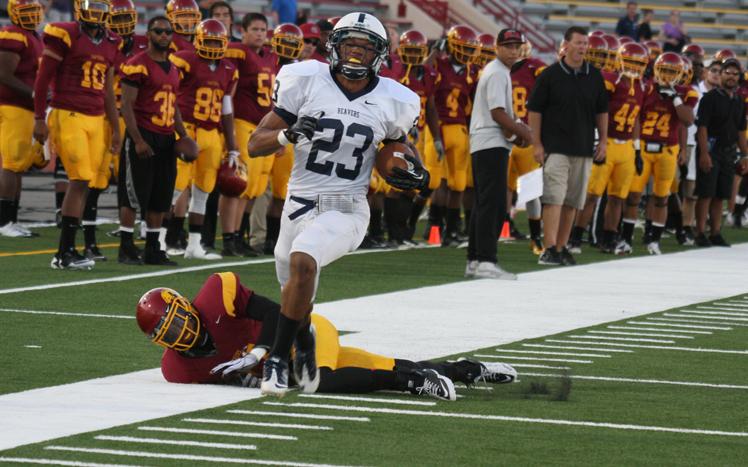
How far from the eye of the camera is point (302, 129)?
619cm

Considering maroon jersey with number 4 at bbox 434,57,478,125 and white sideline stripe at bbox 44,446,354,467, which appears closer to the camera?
white sideline stripe at bbox 44,446,354,467

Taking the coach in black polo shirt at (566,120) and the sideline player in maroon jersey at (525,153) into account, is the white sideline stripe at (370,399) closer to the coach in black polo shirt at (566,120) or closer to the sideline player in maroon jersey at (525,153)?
the coach in black polo shirt at (566,120)

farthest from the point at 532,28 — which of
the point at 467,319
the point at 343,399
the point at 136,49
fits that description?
the point at 343,399

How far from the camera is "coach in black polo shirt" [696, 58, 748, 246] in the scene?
47.9ft

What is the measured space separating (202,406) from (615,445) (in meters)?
1.61

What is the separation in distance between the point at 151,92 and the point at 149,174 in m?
0.60

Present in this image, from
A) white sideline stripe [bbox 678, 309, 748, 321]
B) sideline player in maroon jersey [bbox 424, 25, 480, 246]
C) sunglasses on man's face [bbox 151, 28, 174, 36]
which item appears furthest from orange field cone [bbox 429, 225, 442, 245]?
white sideline stripe [bbox 678, 309, 748, 321]

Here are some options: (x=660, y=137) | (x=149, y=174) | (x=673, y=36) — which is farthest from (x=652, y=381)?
(x=673, y=36)

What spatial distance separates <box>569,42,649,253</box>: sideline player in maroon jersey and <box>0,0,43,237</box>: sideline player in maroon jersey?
4983 millimetres

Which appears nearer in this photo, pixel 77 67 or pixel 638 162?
pixel 77 67

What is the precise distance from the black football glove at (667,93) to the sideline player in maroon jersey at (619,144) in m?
0.20

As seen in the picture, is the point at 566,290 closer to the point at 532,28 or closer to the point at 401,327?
the point at 401,327

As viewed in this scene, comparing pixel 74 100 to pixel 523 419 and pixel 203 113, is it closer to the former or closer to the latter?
pixel 203 113

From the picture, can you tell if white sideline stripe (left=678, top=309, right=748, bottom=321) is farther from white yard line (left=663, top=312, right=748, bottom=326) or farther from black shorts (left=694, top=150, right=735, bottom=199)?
black shorts (left=694, top=150, right=735, bottom=199)
